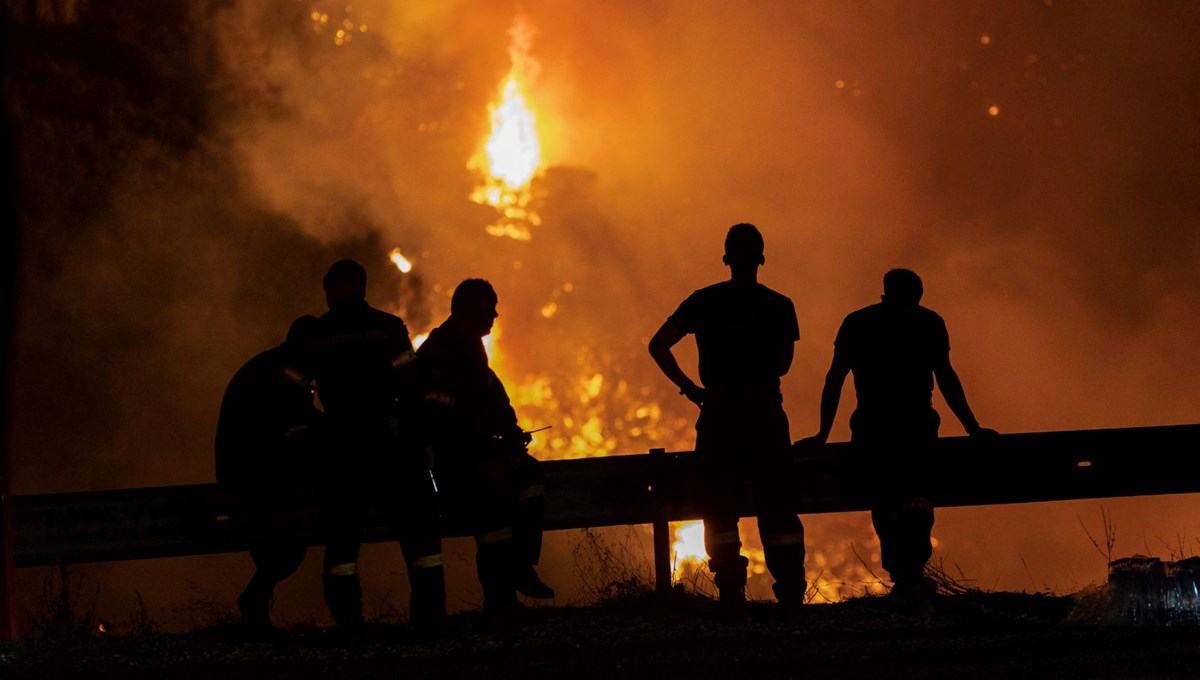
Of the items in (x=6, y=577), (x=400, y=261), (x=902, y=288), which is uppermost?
(x=400, y=261)

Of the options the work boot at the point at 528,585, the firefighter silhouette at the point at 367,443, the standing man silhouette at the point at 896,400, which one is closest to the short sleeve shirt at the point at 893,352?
the standing man silhouette at the point at 896,400

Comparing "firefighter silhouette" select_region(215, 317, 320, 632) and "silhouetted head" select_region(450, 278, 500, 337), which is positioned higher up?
"silhouetted head" select_region(450, 278, 500, 337)

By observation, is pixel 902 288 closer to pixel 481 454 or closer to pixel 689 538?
pixel 481 454

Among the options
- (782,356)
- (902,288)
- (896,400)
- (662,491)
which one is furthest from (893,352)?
(662,491)

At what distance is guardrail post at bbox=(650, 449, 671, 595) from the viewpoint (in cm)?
845

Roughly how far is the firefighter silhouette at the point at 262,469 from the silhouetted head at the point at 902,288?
315cm

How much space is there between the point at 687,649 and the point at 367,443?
73.7 inches

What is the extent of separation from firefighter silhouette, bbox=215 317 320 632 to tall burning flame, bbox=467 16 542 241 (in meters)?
20.8

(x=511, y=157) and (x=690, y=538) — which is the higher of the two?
(x=511, y=157)

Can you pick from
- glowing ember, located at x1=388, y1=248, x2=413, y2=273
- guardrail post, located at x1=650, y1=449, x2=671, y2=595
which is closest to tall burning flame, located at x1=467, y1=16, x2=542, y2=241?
glowing ember, located at x1=388, y1=248, x2=413, y2=273

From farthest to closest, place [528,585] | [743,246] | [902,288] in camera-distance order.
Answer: [902,288] < [528,585] < [743,246]

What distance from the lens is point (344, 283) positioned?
7.52 m

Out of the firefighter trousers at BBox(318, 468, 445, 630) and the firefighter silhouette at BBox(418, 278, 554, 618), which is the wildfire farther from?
the firefighter trousers at BBox(318, 468, 445, 630)

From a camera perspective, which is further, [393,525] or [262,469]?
[262,469]
